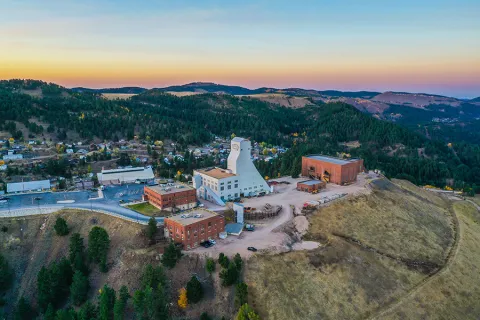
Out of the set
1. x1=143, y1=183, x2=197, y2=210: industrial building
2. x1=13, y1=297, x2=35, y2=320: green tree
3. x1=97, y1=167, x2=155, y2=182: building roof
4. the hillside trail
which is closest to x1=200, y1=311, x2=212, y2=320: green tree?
the hillside trail

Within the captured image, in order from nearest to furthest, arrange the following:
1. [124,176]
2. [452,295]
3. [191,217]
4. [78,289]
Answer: [78,289] → [452,295] → [191,217] → [124,176]

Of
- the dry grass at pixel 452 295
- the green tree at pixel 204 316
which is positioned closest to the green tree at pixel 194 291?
the green tree at pixel 204 316

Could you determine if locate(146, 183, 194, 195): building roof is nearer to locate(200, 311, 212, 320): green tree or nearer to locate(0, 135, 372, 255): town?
locate(0, 135, 372, 255): town

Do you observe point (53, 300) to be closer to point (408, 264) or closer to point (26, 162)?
point (408, 264)

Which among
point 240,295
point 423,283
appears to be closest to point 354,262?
point 423,283

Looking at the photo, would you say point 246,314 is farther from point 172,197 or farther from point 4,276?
point 4,276

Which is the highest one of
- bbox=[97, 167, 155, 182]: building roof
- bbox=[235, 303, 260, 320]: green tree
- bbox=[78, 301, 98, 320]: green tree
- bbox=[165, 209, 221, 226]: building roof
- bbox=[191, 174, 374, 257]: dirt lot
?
bbox=[165, 209, 221, 226]: building roof

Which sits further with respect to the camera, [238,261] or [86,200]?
[86,200]
